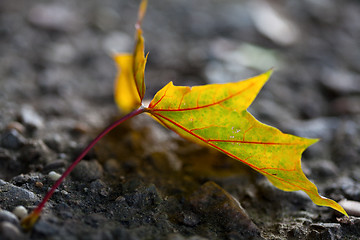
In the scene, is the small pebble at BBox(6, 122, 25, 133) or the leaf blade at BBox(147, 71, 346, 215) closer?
the leaf blade at BBox(147, 71, 346, 215)

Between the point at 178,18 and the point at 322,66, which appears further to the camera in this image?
the point at 178,18

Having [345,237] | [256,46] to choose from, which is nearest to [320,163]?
[345,237]

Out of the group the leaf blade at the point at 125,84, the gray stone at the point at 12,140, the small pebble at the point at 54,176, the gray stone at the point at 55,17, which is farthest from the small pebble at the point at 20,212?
the gray stone at the point at 55,17

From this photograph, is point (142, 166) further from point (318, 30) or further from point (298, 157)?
point (318, 30)

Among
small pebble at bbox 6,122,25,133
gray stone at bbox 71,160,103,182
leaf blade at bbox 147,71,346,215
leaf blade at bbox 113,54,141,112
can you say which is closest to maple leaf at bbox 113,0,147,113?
leaf blade at bbox 113,54,141,112

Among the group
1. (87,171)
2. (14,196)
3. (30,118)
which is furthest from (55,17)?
(14,196)

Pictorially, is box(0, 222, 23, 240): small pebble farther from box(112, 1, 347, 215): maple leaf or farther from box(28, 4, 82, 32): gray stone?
box(28, 4, 82, 32): gray stone
